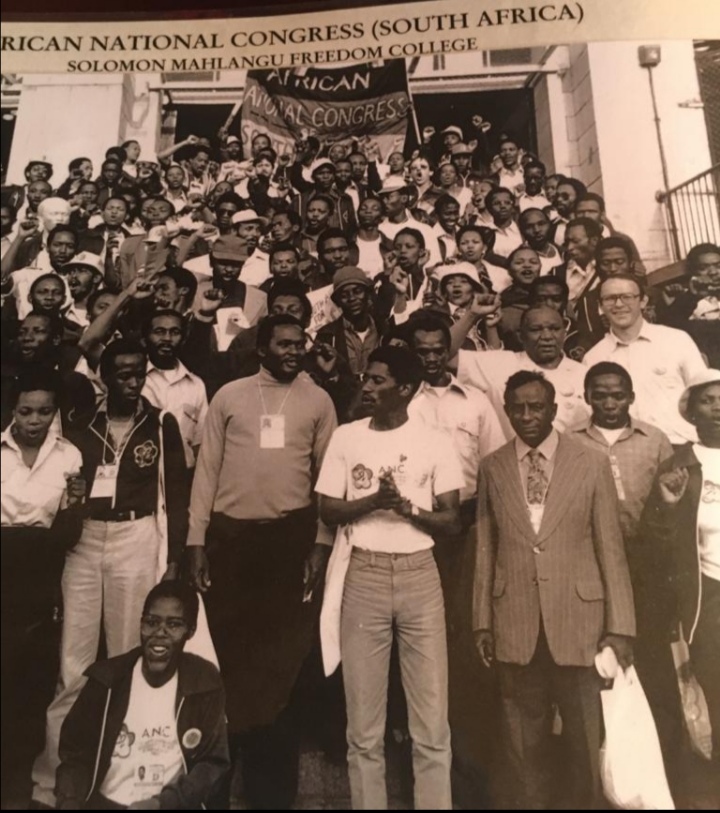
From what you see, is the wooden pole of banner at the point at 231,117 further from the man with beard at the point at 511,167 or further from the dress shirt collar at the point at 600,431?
the dress shirt collar at the point at 600,431

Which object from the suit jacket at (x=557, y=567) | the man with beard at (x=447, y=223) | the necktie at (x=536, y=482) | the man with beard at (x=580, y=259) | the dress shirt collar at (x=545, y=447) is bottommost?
the suit jacket at (x=557, y=567)

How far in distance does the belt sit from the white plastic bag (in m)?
0.92

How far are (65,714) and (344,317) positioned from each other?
0.92m

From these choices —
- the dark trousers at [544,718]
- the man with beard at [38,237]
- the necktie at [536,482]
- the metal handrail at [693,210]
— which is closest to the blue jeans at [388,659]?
the dark trousers at [544,718]

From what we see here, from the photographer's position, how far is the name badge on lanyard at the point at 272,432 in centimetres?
127

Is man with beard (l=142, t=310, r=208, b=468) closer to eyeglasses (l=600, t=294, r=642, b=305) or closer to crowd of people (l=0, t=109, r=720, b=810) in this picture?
crowd of people (l=0, t=109, r=720, b=810)

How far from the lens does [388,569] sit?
3.95 feet

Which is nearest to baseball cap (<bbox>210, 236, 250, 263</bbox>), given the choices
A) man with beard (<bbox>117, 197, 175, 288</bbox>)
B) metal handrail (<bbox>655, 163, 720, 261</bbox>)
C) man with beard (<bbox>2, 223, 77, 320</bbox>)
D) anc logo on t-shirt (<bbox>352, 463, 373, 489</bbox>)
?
man with beard (<bbox>117, 197, 175, 288</bbox>)

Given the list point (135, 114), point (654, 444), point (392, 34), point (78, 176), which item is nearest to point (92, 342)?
point (78, 176)

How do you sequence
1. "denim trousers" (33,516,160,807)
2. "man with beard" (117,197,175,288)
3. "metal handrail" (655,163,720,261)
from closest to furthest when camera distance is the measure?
"denim trousers" (33,516,160,807) → "metal handrail" (655,163,720,261) → "man with beard" (117,197,175,288)

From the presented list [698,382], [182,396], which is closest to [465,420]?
[698,382]

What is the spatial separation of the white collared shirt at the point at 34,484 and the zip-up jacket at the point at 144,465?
0.13 ft

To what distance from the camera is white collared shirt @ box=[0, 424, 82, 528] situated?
4.11 feet

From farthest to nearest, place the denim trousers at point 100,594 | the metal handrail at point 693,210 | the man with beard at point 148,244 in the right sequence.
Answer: the man with beard at point 148,244 < the metal handrail at point 693,210 < the denim trousers at point 100,594
